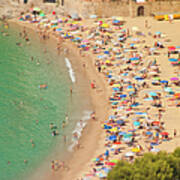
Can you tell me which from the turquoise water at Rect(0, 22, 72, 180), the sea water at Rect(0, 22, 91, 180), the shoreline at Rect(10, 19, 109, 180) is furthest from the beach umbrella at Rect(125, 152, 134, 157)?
the turquoise water at Rect(0, 22, 72, 180)

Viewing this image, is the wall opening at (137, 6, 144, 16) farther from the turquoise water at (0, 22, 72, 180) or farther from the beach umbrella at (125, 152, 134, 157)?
the beach umbrella at (125, 152, 134, 157)

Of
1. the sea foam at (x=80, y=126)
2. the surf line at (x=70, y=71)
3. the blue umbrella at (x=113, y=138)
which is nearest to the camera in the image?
the blue umbrella at (x=113, y=138)

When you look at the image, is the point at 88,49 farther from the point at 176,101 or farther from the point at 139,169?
the point at 139,169

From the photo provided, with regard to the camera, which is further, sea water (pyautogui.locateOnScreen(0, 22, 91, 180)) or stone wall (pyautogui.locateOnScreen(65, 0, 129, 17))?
stone wall (pyautogui.locateOnScreen(65, 0, 129, 17))

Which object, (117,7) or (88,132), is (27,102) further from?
(117,7)

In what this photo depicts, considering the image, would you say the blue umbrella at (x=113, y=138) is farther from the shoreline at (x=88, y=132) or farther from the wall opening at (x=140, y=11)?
the wall opening at (x=140, y=11)

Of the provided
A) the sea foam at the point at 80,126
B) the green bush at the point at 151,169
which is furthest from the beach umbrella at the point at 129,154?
the green bush at the point at 151,169
